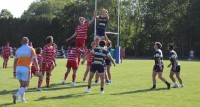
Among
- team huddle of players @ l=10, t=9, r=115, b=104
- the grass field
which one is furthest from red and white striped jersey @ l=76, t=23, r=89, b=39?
the grass field

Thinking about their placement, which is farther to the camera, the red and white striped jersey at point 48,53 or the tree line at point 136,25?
the tree line at point 136,25

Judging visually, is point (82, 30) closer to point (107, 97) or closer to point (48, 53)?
point (48, 53)

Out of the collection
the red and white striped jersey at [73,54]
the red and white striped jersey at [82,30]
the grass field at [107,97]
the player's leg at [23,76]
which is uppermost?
the red and white striped jersey at [82,30]

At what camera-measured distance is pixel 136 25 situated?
88.8 m

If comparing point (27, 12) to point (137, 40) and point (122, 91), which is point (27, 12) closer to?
point (137, 40)

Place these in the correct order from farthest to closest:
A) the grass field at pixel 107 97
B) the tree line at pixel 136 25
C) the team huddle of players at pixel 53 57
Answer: the tree line at pixel 136 25, the team huddle of players at pixel 53 57, the grass field at pixel 107 97

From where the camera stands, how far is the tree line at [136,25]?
3086 inches

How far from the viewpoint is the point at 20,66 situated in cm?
1327

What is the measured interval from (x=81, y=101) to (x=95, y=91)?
3.10 meters

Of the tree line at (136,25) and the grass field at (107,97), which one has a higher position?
the tree line at (136,25)

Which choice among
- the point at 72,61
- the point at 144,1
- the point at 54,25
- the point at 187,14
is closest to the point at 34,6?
the point at 54,25

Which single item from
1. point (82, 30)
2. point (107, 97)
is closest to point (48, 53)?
point (82, 30)

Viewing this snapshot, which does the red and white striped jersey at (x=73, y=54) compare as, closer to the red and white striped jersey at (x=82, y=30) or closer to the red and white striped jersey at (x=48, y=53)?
the red and white striped jersey at (x=82, y=30)

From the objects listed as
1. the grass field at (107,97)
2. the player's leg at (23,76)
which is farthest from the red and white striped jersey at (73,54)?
the player's leg at (23,76)
